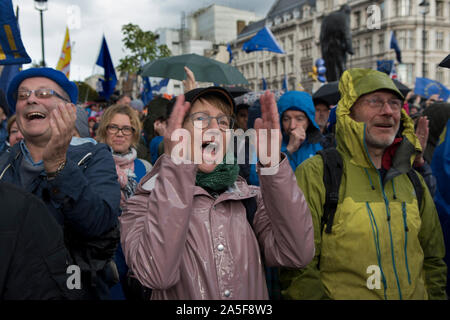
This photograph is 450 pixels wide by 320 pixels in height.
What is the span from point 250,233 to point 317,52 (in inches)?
2373

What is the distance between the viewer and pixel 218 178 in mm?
1932

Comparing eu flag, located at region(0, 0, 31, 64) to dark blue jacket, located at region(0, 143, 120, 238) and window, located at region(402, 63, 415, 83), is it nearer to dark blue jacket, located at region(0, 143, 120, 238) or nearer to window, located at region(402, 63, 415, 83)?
dark blue jacket, located at region(0, 143, 120, 238)

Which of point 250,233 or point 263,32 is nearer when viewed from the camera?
point 250,233

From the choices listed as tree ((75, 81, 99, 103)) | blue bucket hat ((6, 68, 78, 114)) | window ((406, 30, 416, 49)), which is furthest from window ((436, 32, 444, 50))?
blue bucket hat ((6, 68, 78, 114))

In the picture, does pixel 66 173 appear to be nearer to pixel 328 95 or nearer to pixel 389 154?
pixel 389 154

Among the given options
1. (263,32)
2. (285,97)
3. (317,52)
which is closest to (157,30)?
(317,52)

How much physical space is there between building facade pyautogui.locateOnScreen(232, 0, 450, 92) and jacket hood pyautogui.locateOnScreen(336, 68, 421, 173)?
111 feet

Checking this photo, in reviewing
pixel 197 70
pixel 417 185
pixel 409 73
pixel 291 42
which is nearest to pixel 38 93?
pixel 417 185

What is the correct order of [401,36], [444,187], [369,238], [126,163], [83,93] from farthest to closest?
[401,36], [83,93], [126,163], [444,187], [369,238]

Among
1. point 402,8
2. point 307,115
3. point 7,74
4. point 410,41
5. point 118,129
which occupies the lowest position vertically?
point 118,129

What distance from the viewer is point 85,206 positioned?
2.05m

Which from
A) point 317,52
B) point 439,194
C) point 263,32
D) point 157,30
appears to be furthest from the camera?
point 157,30

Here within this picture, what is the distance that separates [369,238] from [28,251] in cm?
174
